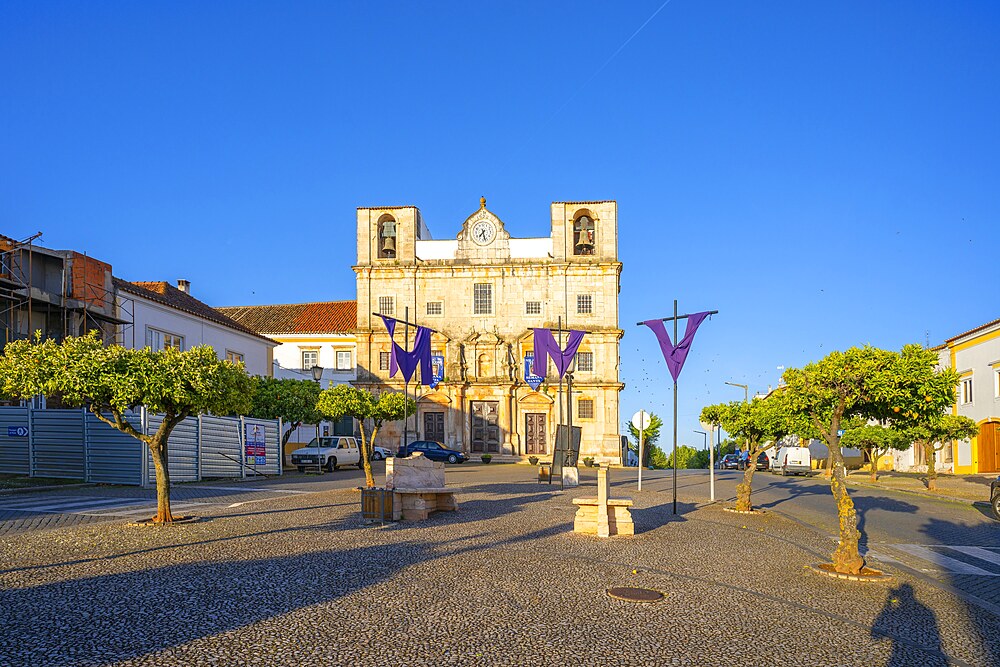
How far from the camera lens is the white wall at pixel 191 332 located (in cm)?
3619

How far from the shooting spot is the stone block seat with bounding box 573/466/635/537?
1341cm

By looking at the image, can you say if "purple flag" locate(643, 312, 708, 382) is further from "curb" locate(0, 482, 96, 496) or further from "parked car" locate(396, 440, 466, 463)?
"parked car" locate(396, 440, 466, 463)

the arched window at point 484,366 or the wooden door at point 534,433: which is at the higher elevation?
the arched window at point 484,366

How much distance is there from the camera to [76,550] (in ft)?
34.6

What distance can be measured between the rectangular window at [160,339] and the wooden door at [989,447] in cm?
3741

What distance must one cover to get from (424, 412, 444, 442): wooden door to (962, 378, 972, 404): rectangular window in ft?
95.7

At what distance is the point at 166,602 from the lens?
762 cm

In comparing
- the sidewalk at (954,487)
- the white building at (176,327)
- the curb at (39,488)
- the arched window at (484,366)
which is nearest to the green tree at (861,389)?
the sidewalk at (954,487)

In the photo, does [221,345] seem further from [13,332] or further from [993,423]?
[993,423]

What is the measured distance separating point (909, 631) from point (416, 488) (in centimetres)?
999

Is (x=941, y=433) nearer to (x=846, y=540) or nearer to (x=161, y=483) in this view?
(x=846, y=540)

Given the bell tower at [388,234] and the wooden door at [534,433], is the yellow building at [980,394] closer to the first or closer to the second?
the wooden door at [534,433]

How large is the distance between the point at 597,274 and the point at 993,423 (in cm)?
2298

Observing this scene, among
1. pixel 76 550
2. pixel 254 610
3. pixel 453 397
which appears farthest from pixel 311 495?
pixel 453 397
